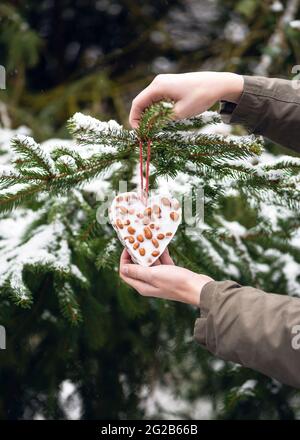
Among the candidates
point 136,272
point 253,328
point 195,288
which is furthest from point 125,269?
point 253,328

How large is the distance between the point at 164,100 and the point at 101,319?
0.83 meters

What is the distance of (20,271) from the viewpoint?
4.64 feet

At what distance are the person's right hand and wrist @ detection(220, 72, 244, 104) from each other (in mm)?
13

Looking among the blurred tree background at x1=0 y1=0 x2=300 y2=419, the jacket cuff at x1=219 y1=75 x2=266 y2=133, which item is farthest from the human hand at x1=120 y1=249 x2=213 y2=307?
the blurred tree background at x1=0 y1=0 x2=300 y2=419

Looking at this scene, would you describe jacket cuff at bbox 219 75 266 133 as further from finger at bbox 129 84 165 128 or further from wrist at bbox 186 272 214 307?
wrist at bbox 186 272 214 307

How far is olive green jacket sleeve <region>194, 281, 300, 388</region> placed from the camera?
961mm

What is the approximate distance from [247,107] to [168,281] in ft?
1.33

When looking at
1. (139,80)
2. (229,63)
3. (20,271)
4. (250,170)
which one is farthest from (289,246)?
(139,80)

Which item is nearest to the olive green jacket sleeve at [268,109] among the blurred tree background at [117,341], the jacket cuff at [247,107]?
the jacket cuff at [247,107]

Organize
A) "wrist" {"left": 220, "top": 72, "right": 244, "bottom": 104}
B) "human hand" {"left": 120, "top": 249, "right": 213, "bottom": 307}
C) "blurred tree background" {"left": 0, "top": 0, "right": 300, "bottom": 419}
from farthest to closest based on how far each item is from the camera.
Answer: "blurred tree background" {"left": 0, "top": 0, "right": 300, "bottom": 419} < "wrist" {"left": 220, "top": 72, "right": 244, "bottom": 104} < "human hand" {"left": 120, "top": 249, "right": 213, "bottom": 307}

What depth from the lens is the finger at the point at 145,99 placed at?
109 centimetres

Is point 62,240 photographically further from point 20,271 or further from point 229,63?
point 229,63

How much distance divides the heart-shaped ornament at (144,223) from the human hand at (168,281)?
0.10 feet

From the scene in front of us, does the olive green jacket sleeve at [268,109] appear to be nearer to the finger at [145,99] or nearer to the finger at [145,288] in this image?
the finger at [145,99]
